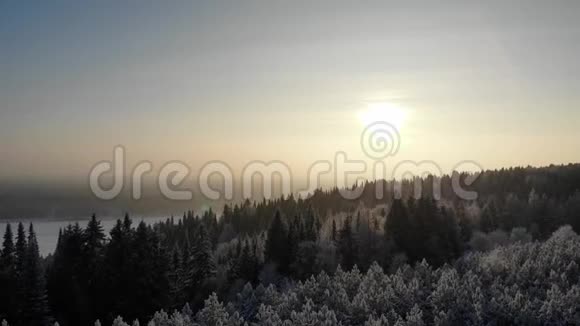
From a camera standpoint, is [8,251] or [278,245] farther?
[278,245]

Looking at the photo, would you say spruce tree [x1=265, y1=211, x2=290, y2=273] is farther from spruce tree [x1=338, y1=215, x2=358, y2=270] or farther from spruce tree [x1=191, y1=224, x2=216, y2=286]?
spruce tree [x1=191, y1=224, x2=216, y2=286]

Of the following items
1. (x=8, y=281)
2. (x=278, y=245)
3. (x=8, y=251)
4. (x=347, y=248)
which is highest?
(x=8, y=251)

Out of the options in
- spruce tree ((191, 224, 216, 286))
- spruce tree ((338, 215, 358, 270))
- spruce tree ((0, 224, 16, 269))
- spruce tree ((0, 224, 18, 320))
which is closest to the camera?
spruce tree ((0, 224, 18, 320))

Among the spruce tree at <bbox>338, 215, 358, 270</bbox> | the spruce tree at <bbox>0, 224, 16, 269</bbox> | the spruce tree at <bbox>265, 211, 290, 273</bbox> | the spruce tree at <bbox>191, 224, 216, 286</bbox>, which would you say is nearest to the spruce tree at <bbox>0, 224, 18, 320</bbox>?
the spruce tree at <bbox>0, 224, 16, 269</bbox>

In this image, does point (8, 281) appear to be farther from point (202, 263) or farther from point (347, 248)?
point (347, 248)

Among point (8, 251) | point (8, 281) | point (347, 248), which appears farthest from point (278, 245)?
point (8, 281)

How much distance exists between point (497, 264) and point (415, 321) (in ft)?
72.5

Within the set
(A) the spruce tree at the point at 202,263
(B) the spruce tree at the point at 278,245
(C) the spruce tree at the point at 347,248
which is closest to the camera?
(A) the spruce tree at the point at 202,263

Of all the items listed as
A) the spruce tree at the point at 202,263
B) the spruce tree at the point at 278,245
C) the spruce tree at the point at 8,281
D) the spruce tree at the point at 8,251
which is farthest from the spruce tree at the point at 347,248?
the spruce tree at the point at 8,281

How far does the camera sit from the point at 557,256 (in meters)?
50.9

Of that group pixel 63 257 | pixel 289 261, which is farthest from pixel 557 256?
pixel 63 257

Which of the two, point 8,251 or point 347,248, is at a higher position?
point 8,251

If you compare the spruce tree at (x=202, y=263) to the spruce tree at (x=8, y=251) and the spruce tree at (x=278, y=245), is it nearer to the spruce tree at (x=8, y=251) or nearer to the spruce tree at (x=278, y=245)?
the spruce tree at (x=278, y=245)

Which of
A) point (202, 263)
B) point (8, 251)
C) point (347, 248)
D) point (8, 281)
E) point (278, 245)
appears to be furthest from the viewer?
point (347, 248)
